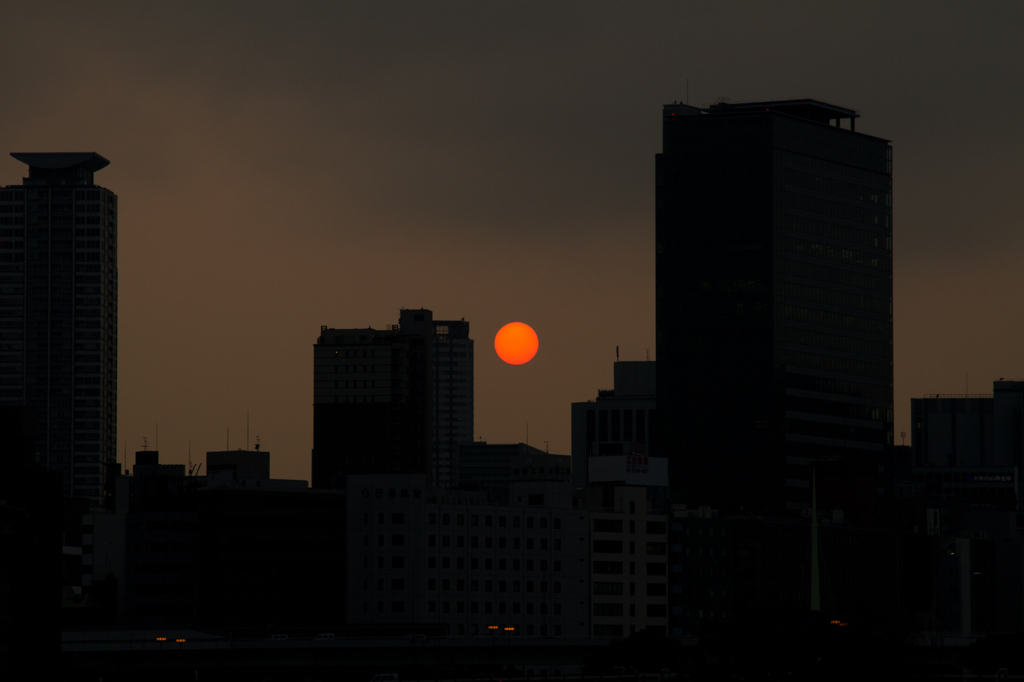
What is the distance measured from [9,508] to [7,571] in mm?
5769

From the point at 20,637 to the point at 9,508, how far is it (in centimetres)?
1328

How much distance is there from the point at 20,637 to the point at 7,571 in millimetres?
8851

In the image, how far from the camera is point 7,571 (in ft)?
617

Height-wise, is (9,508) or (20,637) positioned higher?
(9,508)

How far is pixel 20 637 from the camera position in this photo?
19375 centimetres

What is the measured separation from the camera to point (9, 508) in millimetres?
189250
